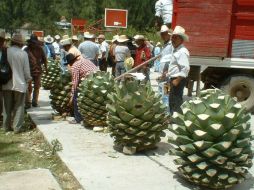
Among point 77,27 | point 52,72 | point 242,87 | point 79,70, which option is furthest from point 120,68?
point 77,27

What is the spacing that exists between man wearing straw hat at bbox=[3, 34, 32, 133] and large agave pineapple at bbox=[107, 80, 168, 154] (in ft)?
7.80

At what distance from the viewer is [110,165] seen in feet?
19.8

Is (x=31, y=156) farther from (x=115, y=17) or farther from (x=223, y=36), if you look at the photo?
(x=115, y=17)

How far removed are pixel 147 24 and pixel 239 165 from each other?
190ft

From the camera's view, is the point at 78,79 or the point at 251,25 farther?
the point at 251,25

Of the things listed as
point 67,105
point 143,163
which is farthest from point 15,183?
point 67,105

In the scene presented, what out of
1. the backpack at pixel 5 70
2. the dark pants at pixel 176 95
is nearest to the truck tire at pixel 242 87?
the dark pants at pixel 176 95

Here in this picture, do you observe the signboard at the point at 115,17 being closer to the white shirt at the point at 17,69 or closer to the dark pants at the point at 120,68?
the dark pants at the point at 120,68

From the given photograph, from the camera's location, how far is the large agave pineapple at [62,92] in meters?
9.30

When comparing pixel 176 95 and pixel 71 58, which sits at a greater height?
pixel 71 58

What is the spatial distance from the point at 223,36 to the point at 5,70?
4.52 meters

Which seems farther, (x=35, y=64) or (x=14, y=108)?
(x=35, y=64)

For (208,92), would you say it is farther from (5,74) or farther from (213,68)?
(213,68)

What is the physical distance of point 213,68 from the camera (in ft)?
34.3
